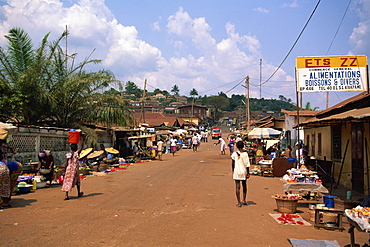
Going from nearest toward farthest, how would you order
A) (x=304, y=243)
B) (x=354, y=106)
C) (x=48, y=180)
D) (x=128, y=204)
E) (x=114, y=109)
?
(x=304, y=243), (x=128, y=204), (x=354, y=106), (x=48, y=180), (x=114, y=109)

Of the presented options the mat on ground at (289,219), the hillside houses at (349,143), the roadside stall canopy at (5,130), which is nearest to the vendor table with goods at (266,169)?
the hillside houses at (349,143)

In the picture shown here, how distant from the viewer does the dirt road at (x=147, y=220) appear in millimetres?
6484

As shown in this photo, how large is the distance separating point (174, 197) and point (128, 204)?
1810 mm

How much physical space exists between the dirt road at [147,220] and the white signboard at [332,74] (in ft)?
14.1

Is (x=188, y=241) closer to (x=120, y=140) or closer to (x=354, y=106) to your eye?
(x=354, y=106)

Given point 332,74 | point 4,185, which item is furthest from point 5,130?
point 332,74

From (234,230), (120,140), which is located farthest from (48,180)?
(120,140)

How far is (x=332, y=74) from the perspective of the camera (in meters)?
11.9

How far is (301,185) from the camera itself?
33.4 ft

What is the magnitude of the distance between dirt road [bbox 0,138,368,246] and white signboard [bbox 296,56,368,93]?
4.30 m

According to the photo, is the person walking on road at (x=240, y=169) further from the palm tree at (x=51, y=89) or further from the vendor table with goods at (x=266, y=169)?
the palm tree at (x=51, y=89)

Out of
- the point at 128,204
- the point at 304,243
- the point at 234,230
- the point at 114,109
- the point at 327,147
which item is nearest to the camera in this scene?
the point at 304,243

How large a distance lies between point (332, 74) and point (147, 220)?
8.22 meters

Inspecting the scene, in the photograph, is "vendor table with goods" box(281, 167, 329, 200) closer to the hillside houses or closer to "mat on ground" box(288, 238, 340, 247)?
the hillside houses
